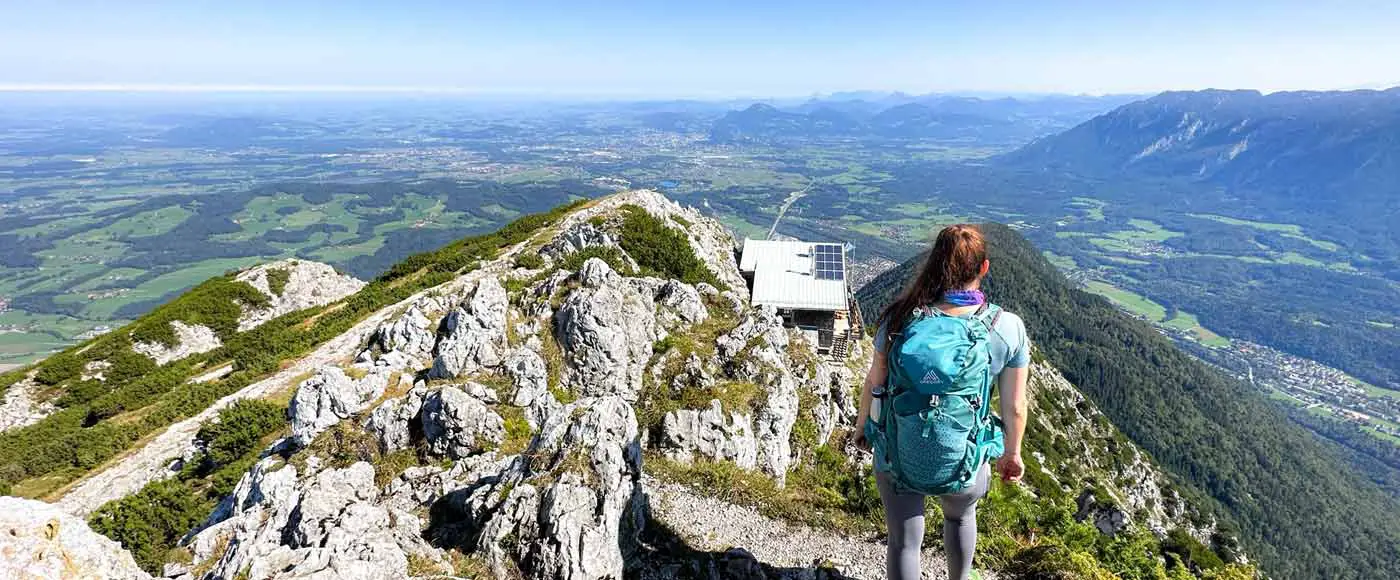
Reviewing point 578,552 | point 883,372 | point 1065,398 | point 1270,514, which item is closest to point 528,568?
point 578,552

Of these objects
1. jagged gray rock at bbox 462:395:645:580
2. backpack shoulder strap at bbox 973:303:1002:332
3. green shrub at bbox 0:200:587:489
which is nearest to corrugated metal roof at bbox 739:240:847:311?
green shrub at bbox 0:200:587:489

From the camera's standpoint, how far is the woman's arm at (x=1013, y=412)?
5.18 m

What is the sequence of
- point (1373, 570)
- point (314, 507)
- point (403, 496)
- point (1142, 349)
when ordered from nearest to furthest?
1. point (314, 507)
2. point (403, 496)
3. point (1373, 570)
4. point (1142, 349)

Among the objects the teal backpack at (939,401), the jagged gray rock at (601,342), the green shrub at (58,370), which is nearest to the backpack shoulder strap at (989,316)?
the teal backpack at (939,401)

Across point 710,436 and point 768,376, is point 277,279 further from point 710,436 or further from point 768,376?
point 710,436

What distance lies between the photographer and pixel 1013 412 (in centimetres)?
538

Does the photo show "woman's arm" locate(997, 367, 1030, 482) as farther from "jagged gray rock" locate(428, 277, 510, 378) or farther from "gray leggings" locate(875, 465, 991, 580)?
"jagged gray rock" locate(428, 277, 510, 378)

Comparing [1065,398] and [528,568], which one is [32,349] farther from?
[1065,398]

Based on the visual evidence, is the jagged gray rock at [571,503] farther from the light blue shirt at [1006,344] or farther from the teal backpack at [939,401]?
the light blue shirt at [1006,344]

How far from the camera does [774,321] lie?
28.1 meters

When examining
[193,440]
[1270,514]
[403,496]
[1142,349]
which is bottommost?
[1270,514]

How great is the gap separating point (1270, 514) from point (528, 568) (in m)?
151

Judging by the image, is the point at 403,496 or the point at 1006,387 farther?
the point at 403,496

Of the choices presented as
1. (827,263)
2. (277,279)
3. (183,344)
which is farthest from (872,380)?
(277,279)
